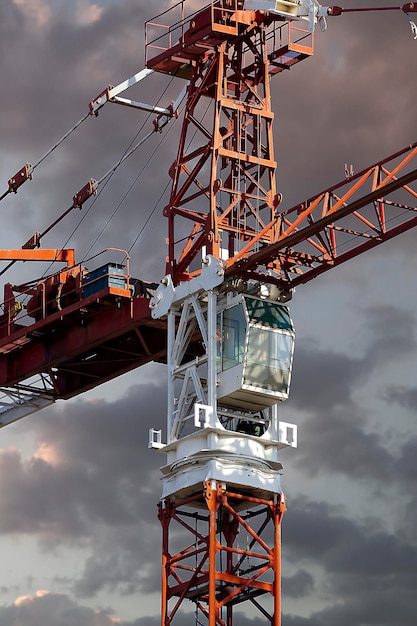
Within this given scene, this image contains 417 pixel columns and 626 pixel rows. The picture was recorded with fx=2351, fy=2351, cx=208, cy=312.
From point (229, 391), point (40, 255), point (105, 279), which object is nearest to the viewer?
point (229, 391)

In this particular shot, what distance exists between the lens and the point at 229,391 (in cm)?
8881

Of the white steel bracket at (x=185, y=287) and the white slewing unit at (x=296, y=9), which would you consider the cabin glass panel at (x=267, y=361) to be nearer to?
the white steel bracket at (x=185, y=287)

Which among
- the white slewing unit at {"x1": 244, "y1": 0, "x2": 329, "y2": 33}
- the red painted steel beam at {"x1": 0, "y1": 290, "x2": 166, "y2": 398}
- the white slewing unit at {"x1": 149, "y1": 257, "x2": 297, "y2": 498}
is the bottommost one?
the white slewing unit at {"x1": 149, "y1": 257, "x2": 297, "y2": 498}

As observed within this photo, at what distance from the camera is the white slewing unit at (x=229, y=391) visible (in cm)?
8800

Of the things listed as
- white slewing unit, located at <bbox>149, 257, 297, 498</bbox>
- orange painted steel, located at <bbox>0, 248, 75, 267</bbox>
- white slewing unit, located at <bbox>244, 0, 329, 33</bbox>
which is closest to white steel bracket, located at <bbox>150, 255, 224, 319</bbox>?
white slewing unit, located at <bbox>149, 257, 297, 498</bbox>

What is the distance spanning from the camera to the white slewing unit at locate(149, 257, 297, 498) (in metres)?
88.0

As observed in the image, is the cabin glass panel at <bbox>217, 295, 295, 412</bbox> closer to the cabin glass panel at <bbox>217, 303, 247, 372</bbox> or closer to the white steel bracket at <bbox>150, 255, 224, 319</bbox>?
the cabin glass panel at <bbox>217, 303, 247, 372</bbox>

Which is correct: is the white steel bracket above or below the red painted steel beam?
below

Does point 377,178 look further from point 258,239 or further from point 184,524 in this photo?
point 184,524

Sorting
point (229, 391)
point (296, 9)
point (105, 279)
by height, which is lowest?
point (229, 391)

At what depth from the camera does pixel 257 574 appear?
88062 millimetres

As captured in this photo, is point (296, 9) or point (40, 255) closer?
point (296, 9)

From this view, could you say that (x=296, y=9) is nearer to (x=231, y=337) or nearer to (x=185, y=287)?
(x=185, y=287)

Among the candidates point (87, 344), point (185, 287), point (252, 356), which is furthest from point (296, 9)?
point (87, 344)
